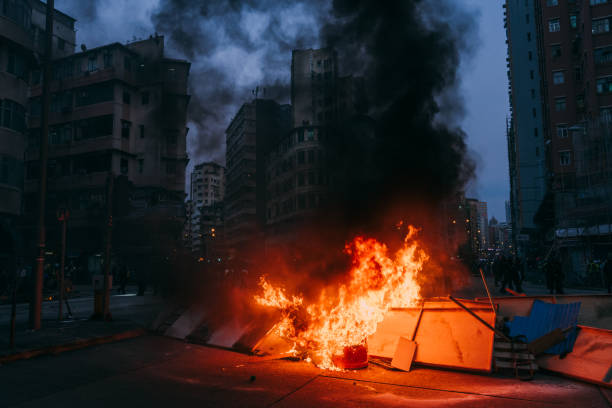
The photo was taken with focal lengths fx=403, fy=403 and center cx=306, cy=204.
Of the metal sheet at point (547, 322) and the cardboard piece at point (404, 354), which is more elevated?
the metal sheet at point (547, 322)

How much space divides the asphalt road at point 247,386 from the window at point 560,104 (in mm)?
41537

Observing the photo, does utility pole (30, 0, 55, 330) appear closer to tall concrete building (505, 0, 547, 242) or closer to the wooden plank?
the wooden plank

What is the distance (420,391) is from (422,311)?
2.07 meters

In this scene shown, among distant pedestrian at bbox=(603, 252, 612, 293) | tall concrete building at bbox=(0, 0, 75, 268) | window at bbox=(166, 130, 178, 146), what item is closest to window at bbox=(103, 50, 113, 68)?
tall concrete building at bbox=(0, 0, 75, 268)

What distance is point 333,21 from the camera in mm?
9781

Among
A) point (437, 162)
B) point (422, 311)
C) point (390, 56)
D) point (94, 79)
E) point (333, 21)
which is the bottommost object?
point (422, 311)

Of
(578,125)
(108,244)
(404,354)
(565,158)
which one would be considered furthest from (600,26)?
(108,244)

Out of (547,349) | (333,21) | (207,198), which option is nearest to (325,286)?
(547,349)

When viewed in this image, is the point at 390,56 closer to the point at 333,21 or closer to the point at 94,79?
the point at 333,21

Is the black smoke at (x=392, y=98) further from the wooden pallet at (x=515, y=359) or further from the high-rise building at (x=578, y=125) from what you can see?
the high-rise building at (x=578, y=125)

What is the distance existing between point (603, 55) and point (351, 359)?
41.2 metres

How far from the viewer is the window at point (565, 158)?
3862 cm

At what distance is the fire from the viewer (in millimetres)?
7070

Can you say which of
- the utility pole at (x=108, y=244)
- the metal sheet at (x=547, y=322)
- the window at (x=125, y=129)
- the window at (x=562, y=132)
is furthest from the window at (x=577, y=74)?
the utility pole at (x=108, y=244)
